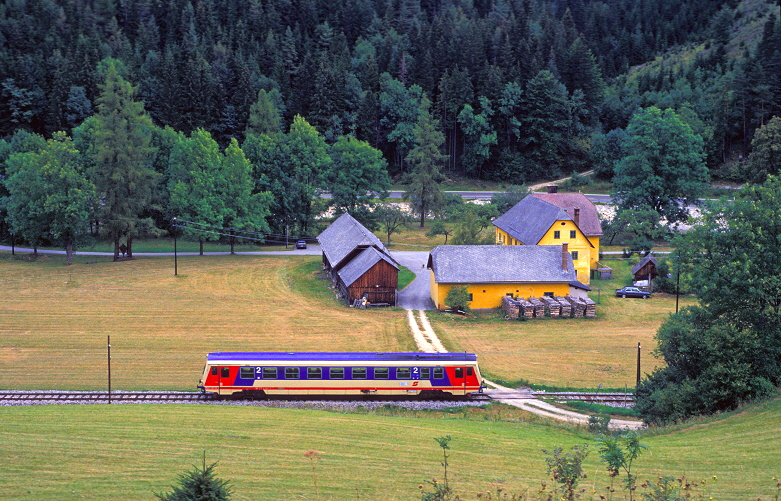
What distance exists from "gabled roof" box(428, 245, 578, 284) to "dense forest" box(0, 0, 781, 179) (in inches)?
2018

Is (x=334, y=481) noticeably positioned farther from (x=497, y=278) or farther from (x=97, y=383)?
(x=497, y=278)

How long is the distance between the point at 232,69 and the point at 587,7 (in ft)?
262

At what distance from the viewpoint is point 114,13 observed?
136250 millimetres

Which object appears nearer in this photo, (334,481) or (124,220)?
(334,481)

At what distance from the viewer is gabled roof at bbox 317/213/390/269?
61094mm

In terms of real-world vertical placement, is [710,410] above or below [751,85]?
below

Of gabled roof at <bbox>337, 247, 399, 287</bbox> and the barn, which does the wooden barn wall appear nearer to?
the barn

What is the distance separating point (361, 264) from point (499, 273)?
9988mm

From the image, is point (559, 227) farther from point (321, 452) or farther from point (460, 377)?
point (321, 452)

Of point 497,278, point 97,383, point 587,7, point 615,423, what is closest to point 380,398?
point 615,423

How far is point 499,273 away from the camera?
5550cm

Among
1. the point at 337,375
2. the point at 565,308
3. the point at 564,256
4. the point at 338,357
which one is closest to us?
the point at 337,375

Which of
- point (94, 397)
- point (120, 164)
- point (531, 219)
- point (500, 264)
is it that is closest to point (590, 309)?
point (500, 264)

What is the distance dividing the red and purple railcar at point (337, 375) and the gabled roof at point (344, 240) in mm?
24770
